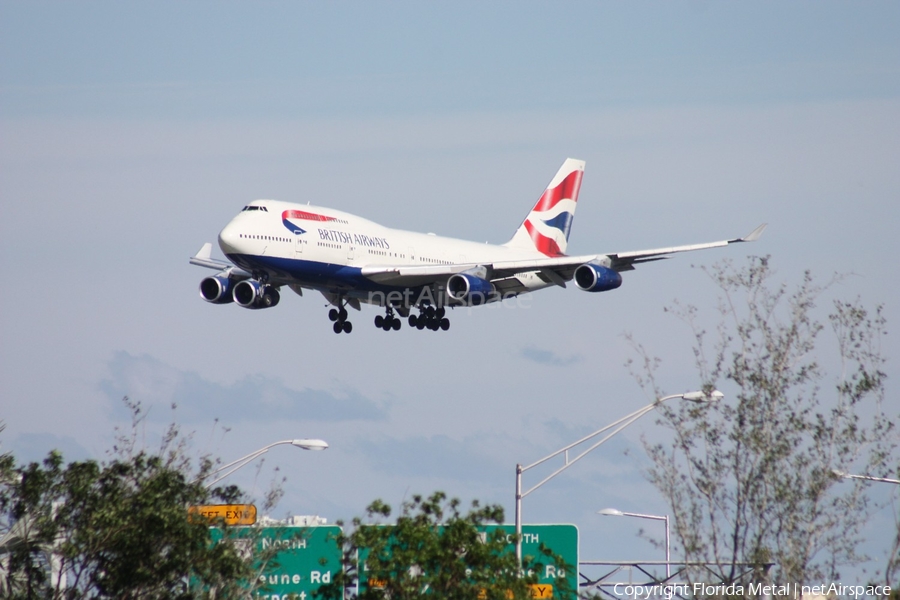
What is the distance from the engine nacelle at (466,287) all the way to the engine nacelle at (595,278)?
386cm

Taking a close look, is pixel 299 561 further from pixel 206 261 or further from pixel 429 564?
pixel 206 261

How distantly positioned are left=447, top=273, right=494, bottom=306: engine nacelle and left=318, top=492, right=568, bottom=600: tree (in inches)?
1016

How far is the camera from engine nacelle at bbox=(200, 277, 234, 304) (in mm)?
51000

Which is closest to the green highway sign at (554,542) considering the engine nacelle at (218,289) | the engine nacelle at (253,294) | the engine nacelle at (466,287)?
the engine nacelle at (466,287)

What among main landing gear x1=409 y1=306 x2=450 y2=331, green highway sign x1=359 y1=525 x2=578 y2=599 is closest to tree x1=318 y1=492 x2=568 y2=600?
green highway sign x1=359 y1=525 x2=578 y2=599

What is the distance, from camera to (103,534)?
77.5ft

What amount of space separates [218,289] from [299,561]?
25.0 metres

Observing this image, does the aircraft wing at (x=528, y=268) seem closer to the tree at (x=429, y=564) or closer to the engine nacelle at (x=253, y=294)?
the engine nacelle at (x=253, y=294)

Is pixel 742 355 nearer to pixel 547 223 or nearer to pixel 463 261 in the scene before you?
pixel 463 261

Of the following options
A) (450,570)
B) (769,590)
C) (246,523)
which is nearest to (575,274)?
(246,523)

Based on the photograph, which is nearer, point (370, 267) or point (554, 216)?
point (370, 267)

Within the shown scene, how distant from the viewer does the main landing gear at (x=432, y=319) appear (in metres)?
55.3

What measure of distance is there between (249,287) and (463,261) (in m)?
10.8

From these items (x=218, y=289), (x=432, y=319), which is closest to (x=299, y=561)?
(x=218, y=289)
